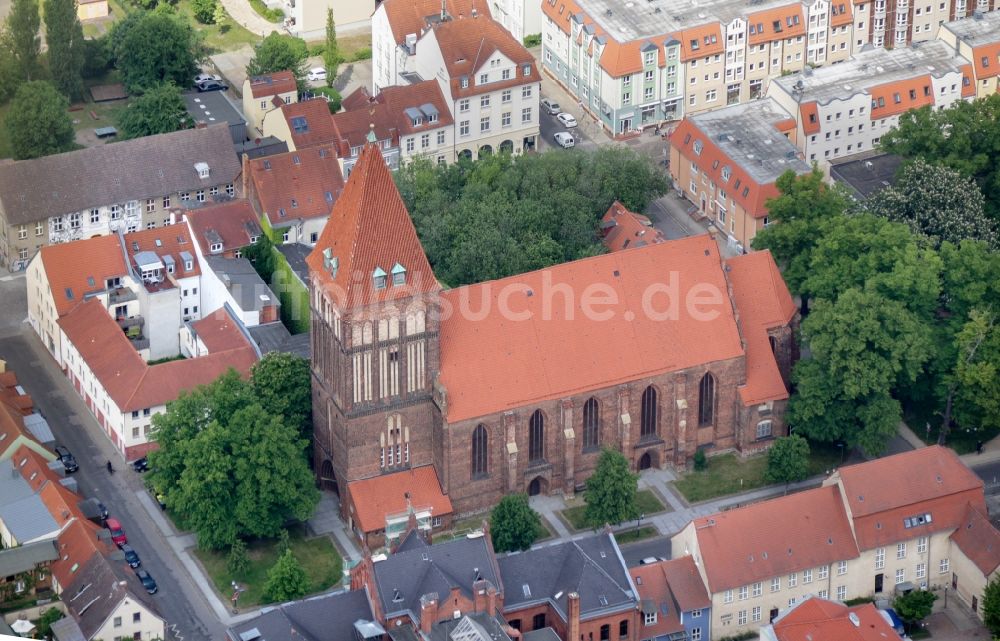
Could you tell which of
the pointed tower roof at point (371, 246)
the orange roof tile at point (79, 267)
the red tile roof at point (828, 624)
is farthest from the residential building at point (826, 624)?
the orange roof tile at point (79, 267)

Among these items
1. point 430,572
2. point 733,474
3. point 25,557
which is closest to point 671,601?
point 430,572

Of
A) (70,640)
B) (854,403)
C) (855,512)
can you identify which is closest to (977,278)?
(854,403)

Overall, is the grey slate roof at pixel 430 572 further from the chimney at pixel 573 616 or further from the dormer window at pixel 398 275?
the dormer window at pixel 398 275

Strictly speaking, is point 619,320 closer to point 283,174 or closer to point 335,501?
point 335,501

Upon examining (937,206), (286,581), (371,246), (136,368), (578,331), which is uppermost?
(371,246)

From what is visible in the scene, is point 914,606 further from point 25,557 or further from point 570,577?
point 25,557
